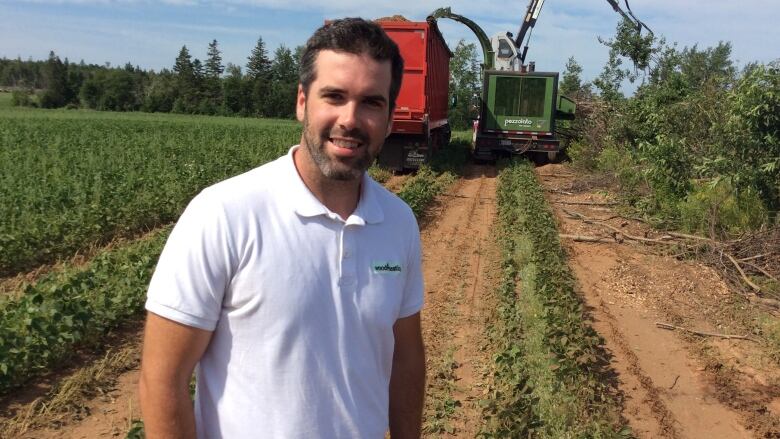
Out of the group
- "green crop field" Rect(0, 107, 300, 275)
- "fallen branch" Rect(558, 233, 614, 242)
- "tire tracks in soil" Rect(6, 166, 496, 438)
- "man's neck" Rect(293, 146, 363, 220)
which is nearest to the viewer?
"man's neck" Rect(293, 146, 363, 220)

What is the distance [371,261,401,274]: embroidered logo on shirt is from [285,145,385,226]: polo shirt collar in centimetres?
12

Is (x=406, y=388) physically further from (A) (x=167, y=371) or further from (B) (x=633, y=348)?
(B) (x=633, y=348)

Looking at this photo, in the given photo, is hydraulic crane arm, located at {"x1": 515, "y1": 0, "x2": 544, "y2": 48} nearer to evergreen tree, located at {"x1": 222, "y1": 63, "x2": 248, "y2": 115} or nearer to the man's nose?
the man's nose

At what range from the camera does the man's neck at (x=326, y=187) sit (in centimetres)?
177

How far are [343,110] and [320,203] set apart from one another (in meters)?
0.26

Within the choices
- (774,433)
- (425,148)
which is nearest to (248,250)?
(774,433)

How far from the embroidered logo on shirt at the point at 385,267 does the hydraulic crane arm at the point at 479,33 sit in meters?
22.2

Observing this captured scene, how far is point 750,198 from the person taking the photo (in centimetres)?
880

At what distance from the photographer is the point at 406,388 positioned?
208cm

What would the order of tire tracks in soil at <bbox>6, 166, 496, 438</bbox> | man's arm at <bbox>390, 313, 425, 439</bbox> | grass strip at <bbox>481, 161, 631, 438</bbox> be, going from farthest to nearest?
1. tire tracks in soil at <bbox>6, 166, 496, 438</bbox>
2. grass strip at <bbox>481, 161, 631, 438</bbox>
3. man's arm at <bbox>390, 313, 425, 439</bbox>

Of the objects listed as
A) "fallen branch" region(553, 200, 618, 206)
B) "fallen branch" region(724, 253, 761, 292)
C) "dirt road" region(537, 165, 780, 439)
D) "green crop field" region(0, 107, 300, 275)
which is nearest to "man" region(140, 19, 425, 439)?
"dirt road" region(537, 165, 780, 439)

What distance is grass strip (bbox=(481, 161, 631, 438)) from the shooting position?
421 centimetres

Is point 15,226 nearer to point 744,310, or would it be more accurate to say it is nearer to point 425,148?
point 744,310

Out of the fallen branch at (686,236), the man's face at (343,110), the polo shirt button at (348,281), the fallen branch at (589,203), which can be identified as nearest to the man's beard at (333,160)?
the man's face at (343,110)
